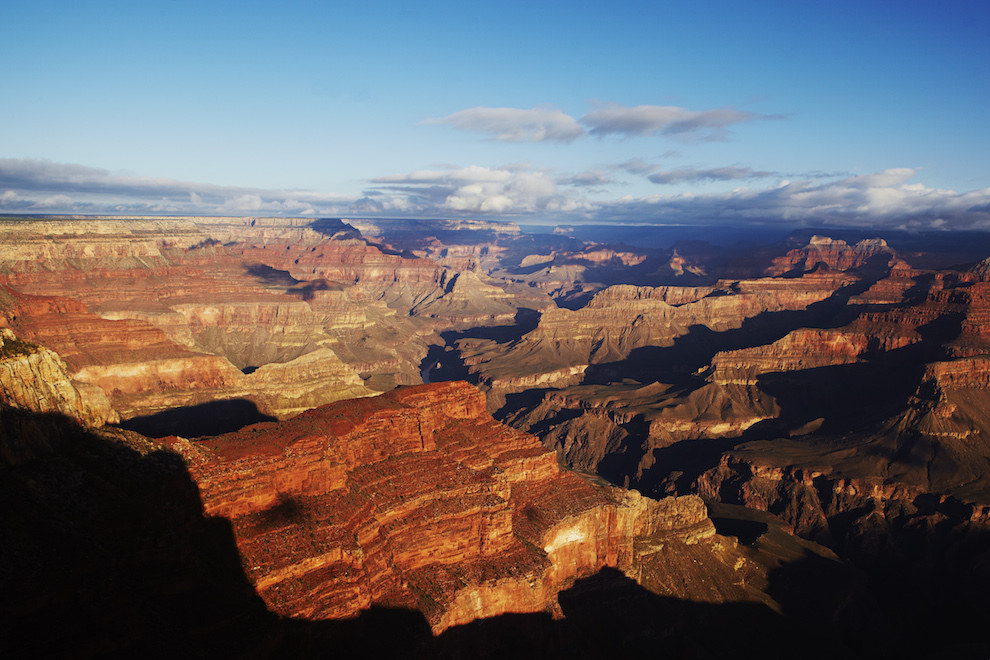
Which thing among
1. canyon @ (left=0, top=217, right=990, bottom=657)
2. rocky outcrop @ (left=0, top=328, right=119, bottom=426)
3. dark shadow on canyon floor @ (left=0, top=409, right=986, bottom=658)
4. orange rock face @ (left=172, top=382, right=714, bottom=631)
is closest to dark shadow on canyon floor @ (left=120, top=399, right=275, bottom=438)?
canyon @ (left=0, top=217, right=990, bottom=657)

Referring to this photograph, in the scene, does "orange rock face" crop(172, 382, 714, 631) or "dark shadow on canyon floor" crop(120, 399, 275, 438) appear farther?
"dark shadow on canyon floor" crop(120, 399, 275, 438)

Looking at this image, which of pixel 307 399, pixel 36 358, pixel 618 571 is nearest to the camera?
pixel 36 358

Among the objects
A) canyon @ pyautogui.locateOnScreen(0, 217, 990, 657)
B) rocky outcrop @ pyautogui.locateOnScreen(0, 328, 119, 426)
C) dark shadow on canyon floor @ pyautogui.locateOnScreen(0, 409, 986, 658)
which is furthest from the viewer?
rocky outcrop @ pyautogui.locateOnScreen(0, 328, 119, 426)

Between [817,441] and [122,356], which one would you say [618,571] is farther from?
[122,356]

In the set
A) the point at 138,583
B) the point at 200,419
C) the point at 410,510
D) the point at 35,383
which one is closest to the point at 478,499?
the point at 410,510

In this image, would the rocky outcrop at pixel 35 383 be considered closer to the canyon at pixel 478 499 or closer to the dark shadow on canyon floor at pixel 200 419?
the canyon at pixel 478 499

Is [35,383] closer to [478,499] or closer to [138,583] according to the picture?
[138,583]

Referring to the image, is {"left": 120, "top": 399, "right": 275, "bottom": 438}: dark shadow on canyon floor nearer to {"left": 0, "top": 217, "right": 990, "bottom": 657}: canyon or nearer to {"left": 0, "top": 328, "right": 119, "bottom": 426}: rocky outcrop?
{"left": 0, "top": 217, "right": 990, "bottom": 657}: canyon

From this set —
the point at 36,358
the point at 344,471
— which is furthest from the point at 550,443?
the point at 36,358

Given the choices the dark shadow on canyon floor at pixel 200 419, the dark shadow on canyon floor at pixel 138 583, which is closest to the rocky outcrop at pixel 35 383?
the dark shadow on canyon floor at pixel 138 583
